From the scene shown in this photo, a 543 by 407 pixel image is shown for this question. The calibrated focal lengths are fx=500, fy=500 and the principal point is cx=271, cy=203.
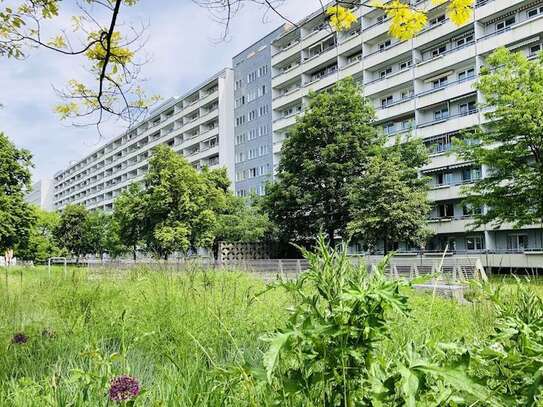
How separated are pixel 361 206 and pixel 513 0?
1748 cm

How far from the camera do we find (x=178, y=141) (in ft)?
229

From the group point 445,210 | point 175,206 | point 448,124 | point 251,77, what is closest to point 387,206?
point 445,210

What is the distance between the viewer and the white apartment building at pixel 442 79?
3108cm

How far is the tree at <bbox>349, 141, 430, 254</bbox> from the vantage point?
77.5 feet

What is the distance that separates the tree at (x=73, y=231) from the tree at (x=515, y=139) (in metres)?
53.0

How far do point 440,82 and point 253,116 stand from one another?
23584mm

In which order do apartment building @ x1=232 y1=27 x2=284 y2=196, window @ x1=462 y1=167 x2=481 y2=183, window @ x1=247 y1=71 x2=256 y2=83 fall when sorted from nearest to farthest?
window @ x1=462 y1=167 x2=481 y2=183, apartment building @ x1=232 y1=27 x2=284 y2=196, window @ x1=247 y1=71 x2=256 y2=83

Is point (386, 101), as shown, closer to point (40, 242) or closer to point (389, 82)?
point (389, 82)

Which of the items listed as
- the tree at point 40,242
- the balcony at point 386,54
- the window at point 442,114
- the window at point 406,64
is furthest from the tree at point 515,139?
the tree at point 40,242

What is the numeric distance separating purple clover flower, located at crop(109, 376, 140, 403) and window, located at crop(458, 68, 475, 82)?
3534 centimetres

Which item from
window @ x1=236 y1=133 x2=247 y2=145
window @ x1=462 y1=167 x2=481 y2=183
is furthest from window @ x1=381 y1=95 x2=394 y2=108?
window @ x1=236 y1=133 x2=247 y2=145

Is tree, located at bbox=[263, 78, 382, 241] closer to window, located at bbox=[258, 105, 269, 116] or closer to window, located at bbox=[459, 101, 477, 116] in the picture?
window, located at bbox=[459, 101, 477, 116]

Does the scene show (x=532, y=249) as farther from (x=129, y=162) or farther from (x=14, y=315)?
(x=129, y=162)

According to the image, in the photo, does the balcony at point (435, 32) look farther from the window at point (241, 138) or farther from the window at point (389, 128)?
the window at point (241, 138)
